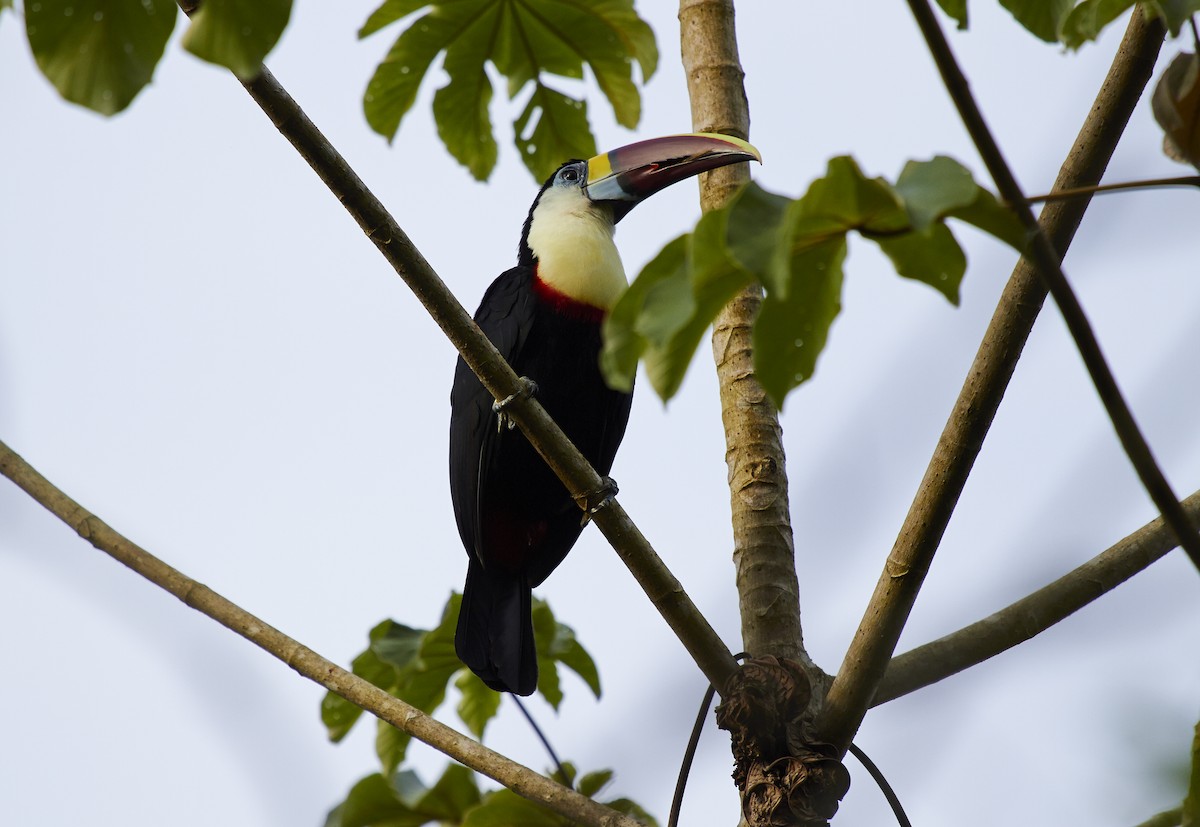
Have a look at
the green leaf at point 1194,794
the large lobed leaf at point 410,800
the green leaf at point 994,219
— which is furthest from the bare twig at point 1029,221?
the large lobed leaf at point 410,800

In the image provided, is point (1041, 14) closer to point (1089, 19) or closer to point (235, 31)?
point (1089, 19)

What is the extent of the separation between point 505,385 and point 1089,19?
1320 mm

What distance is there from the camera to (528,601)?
397 centimetres

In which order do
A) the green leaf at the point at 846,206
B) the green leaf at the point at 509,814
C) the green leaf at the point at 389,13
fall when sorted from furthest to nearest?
1. the green leaf at the point at 389,13
2. the green leaf at the point at 509,814
3. the green leaf at the point at 846,206

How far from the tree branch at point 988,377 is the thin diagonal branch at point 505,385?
34cm

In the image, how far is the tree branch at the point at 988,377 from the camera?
6.92 feet

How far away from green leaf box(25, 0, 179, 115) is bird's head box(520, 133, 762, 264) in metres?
2.54

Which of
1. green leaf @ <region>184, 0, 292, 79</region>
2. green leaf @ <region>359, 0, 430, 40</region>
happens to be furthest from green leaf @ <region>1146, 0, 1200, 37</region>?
green leaf @ <region>359, 0, 430, 40</region>

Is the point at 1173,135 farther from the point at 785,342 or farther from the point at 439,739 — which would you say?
the point at 439,739

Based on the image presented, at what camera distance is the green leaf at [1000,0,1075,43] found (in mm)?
2332

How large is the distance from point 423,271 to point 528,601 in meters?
1.84

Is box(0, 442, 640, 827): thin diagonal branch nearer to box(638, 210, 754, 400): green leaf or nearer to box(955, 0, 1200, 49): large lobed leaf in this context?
box(638, 210, 754, 400): green leaf

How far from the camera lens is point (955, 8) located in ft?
7.84

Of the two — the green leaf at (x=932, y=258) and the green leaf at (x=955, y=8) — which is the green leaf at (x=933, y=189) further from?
the green leaf at (x=955, y=8)
